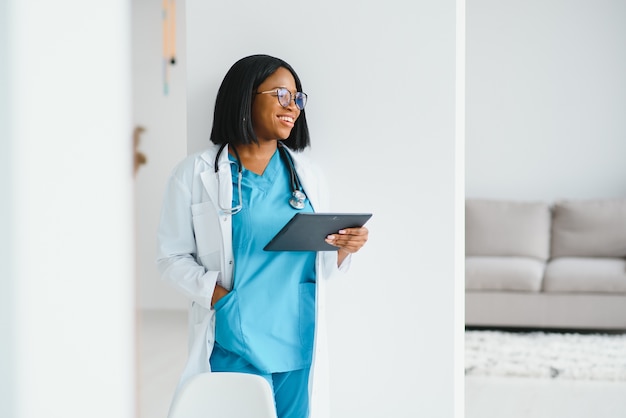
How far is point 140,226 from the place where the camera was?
7328 millimetres

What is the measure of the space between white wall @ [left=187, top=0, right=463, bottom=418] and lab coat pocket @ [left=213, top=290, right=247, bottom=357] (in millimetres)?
509

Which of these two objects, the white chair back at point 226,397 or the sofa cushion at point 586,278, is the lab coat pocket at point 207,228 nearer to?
the white chair back at point 226,397

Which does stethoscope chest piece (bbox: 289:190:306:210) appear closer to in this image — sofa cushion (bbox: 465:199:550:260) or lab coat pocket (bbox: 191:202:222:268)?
lab coat pocket (bbox: 191:202:222:268)

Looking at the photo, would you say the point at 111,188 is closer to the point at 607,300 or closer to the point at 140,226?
the point at 607,300

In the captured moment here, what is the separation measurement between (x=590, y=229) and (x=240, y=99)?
469cm

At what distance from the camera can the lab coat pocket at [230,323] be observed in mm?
2203

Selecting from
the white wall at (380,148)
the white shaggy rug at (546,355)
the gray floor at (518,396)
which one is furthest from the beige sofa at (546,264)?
the white wall at (380,148)

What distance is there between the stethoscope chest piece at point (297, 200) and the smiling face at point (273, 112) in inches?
6.5

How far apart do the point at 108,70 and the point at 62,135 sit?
394mm

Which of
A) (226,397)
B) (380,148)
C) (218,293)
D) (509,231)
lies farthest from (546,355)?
(226,397)

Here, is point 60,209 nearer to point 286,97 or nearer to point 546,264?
point 286,97

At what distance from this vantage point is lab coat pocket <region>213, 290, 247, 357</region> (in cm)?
220

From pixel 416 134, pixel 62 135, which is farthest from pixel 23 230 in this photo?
pixel 416 134

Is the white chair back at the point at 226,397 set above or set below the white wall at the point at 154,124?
A: below
